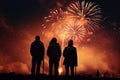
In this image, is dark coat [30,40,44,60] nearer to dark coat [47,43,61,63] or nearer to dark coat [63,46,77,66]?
dark coat [47,43,61,63]

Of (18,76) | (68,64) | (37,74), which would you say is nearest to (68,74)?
(68,64)

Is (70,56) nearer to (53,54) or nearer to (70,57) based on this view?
(70,57)

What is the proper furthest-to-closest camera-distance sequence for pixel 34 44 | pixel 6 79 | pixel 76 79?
pixel 34 44 < pixel 76 79 < pixel 6 79

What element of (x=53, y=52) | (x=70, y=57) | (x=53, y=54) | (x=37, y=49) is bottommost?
(x=70, y=57)

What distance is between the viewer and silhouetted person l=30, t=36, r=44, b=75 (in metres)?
23.5

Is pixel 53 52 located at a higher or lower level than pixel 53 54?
higher

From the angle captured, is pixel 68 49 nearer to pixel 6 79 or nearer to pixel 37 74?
pixel 37 74

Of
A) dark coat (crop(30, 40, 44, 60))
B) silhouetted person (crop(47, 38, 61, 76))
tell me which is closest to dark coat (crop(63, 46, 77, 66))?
silhouetted person (crop(47, 38, 61, 76))

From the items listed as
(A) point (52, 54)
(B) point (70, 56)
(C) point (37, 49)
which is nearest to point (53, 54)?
(A) point (52, 54)

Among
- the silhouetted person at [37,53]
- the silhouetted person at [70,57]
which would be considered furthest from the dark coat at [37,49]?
the silhouetted person at [70,57]

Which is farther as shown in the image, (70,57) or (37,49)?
(70,57)

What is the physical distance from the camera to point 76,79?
21.7 meters

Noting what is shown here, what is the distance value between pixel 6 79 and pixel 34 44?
3958 mm

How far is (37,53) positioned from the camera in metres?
23.5
